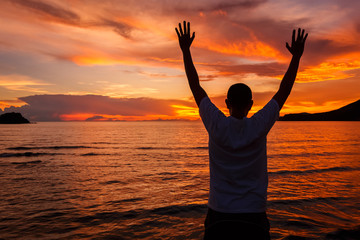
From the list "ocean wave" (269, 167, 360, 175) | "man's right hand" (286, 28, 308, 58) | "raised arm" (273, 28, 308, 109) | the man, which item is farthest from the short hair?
"ocean wave" (269, 167, 360, 175)

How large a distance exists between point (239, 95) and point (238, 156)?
0.54 m

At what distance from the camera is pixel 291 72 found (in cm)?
246

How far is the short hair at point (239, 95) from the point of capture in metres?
2.16

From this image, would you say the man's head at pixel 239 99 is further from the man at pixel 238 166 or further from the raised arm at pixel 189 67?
the raised arm at pixel 189 67

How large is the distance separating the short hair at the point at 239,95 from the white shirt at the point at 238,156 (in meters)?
0.16

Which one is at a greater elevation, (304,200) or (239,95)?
(239,95)

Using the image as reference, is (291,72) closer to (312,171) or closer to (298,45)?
(298,45)

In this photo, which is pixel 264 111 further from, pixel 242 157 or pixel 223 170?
pixel 223 170

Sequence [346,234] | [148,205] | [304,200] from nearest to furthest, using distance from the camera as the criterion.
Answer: [346,234] → [148,205] → [304,200]

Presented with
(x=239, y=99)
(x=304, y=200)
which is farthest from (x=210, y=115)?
(x=304, y=200)

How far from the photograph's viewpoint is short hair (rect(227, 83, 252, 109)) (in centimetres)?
216

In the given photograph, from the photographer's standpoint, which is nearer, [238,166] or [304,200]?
[238,166]

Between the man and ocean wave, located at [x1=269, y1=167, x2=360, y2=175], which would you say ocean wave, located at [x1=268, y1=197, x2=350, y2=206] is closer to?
ocean wave, located at [x1=269, y1=167, x2=360, y2=175]

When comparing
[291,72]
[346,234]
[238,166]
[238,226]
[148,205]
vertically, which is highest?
[291,72]
